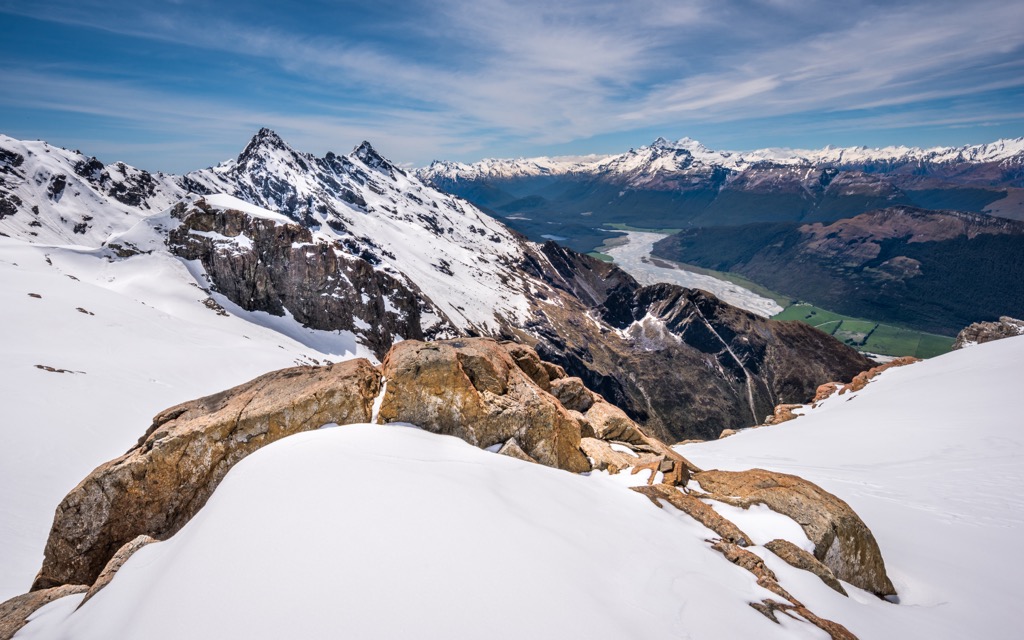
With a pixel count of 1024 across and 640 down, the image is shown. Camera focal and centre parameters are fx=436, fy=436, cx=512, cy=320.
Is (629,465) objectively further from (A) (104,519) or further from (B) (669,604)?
(A) (104,519)

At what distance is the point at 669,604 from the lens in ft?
26.4

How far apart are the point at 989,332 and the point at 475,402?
322 feet

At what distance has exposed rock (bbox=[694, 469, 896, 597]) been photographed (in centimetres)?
1252

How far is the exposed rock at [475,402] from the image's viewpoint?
561 inches

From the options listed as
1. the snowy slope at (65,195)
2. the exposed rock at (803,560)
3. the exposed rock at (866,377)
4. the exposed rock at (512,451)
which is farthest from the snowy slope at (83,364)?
the snowy slope at (65,195)

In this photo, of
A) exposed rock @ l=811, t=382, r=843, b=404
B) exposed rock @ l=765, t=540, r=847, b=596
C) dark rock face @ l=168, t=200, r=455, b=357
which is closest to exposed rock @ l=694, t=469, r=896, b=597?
exposed rock @ l=765, t=540, r=847, b=596

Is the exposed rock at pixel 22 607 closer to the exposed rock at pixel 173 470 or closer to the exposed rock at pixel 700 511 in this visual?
the exposed rock at pixel 173 470

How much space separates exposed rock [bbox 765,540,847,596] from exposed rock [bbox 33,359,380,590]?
41.8 feet

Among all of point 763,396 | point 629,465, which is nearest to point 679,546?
point 629,465

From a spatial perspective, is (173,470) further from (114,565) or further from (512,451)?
(512,451)

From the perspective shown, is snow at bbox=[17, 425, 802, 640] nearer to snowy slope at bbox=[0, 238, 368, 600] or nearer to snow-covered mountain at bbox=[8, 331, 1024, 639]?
snow-covered mountain at bbox=[8, 331, 1024, 639]

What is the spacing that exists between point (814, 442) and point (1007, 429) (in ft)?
31.3

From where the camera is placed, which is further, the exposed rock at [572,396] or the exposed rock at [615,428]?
the exposed rock at [572,396]

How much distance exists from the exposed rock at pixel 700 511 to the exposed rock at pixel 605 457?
6.44 feet
